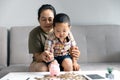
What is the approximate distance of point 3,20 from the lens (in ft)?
8.09

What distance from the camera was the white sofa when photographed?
2.26m

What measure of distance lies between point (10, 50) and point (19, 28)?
23cm

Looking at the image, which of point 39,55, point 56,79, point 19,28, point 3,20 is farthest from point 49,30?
point 3,20

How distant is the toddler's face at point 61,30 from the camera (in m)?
1.49

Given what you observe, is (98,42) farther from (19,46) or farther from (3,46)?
(3,46)

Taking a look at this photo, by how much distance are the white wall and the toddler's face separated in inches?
37.9

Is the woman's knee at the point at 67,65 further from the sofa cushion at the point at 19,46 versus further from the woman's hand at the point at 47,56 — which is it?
the sofa cushion at the point at 19,46

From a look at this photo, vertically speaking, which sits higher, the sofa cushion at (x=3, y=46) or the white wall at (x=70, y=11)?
the white wall at (x=70, y=11)

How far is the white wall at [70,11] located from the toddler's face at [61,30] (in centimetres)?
96

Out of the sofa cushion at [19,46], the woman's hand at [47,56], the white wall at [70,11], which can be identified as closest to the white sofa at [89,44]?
the sofa cushion at [19,46]

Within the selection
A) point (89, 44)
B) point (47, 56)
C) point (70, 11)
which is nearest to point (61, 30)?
point (47, 56)

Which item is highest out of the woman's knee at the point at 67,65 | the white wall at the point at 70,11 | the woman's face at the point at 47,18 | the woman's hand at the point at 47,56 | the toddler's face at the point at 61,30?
the white wall at the point at 70,11

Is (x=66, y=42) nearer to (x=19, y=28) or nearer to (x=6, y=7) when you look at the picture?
(x=19, y=28)

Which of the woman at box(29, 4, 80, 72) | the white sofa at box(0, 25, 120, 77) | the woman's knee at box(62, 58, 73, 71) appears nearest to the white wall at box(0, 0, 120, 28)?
the white sofa at box(0, 25, 120, 77)
